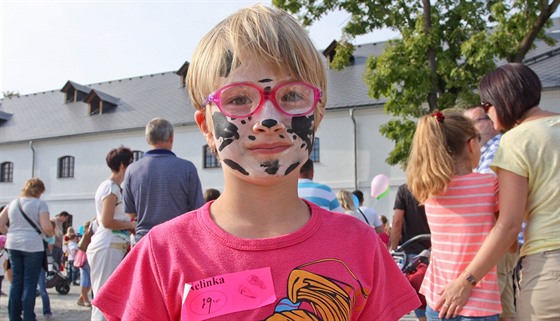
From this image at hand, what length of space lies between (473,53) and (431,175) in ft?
40.2

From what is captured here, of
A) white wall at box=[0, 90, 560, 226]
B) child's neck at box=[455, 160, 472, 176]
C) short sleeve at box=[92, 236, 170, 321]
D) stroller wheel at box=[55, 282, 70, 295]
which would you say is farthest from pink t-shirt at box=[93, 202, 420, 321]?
white wall at box=[0, 90, 560, 226]

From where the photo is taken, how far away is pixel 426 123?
9.81 feet

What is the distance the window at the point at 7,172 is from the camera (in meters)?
32.6

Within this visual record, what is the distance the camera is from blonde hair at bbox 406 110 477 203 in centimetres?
280

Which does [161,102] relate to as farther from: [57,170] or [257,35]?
[257,35]

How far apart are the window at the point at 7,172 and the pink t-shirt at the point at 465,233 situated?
111ft

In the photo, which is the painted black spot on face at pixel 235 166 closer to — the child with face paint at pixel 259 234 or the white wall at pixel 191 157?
the child with face paint at pixel 259 234

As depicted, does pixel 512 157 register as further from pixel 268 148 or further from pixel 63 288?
pixel 63 288

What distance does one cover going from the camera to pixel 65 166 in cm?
3114

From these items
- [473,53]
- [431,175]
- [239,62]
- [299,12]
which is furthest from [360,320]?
[299,12]

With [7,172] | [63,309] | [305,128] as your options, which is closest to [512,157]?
[305,128]

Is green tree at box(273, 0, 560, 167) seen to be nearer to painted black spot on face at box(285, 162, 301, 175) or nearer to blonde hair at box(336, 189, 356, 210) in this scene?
blonde hair at box(336, 189, 356, 210)

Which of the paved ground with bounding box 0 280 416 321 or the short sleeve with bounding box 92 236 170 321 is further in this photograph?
the paved ground with bounding box 0 280 416 321

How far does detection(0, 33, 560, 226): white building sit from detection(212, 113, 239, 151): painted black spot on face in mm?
22188
